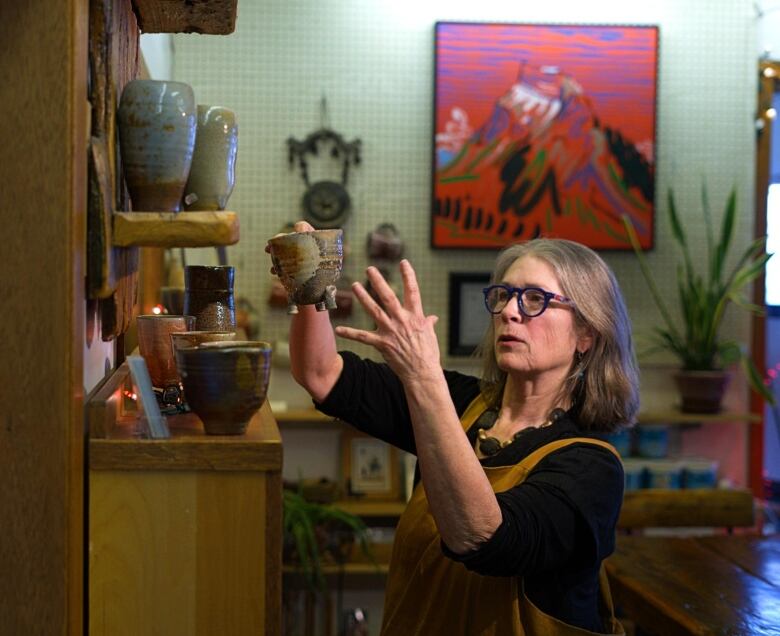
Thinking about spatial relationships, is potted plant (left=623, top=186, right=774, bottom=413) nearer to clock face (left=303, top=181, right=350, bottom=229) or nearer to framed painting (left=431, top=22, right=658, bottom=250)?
framed painting (left=431, top=22, right=658, bottom=250)

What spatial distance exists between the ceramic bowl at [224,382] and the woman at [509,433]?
0.23 metres

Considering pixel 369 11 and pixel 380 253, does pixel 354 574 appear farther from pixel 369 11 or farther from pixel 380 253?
pixel 369 11

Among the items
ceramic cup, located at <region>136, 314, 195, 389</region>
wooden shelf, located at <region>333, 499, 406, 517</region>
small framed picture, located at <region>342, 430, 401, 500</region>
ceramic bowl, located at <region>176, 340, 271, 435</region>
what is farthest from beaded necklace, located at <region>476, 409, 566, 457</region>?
small framed picture, located at <region>342, 430, 401, 500</region>

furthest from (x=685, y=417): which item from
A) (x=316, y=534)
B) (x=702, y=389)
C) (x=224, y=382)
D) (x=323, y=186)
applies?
(x=224, y=382)

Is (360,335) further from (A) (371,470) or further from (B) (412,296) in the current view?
(A) (371,470)

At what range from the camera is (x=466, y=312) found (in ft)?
13.7

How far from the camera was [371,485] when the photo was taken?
411 centimetres

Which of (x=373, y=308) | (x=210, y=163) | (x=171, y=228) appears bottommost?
(x=373, y=308)

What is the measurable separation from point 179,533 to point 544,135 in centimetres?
319

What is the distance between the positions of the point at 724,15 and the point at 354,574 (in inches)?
105

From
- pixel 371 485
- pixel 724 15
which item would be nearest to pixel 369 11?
pixel 724 15

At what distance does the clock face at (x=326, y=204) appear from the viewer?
407cm

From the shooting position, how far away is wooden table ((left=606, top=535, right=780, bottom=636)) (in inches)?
91.4

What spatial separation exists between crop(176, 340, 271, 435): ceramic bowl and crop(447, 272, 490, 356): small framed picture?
2891 millimetres
